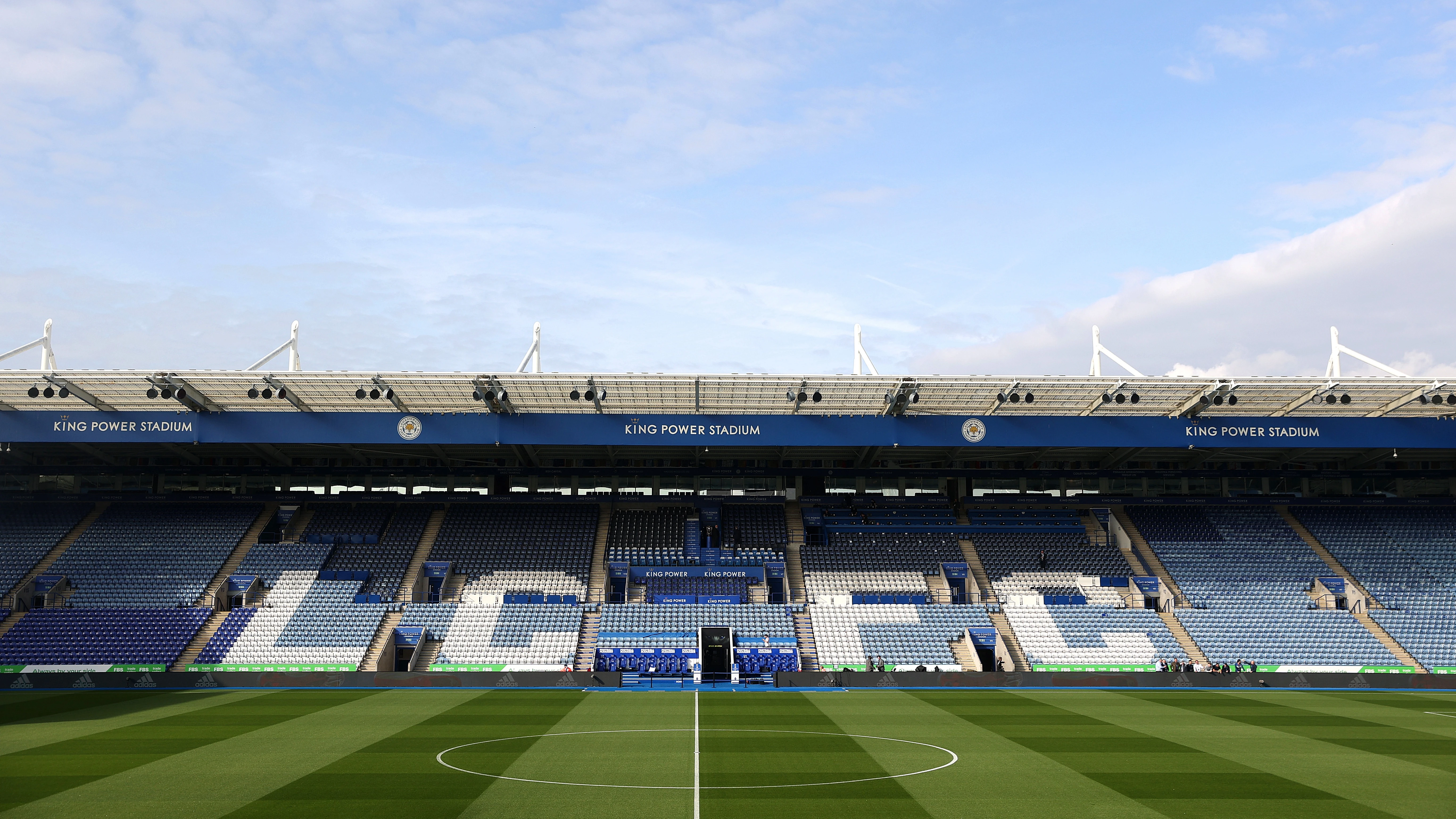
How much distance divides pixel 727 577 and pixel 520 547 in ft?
35.7

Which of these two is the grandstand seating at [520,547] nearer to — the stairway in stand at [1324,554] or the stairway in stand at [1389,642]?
the stairway in stand at [1389,642]

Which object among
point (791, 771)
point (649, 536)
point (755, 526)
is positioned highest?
point (755, 526)

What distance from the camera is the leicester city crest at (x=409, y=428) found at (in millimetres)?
43531

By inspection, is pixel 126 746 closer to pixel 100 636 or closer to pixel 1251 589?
pixel 100 636

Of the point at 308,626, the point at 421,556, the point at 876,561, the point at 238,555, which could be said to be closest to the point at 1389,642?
the point at 876,561

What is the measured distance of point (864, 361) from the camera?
43.2 metres

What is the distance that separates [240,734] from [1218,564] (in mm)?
44180

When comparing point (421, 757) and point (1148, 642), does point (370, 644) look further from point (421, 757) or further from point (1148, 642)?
point (1148, 642)

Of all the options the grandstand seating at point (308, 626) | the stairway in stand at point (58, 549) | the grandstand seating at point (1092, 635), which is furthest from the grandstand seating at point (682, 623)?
the stairway in stand at point (58, 549)

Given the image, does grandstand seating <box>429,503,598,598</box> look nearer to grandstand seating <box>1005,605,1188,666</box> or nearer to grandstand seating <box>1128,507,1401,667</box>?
grandstand seating <box>1005,605,1188,666</box>

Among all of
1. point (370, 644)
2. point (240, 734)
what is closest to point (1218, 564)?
point (370, 644)

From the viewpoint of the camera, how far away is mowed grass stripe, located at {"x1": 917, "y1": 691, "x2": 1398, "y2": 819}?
638 inches

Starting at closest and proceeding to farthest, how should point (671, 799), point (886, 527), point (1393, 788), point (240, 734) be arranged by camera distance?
point (671, 799)
point (1393, 788)
point (240, 734)
point (886, 527)

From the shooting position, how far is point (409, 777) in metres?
18.3
